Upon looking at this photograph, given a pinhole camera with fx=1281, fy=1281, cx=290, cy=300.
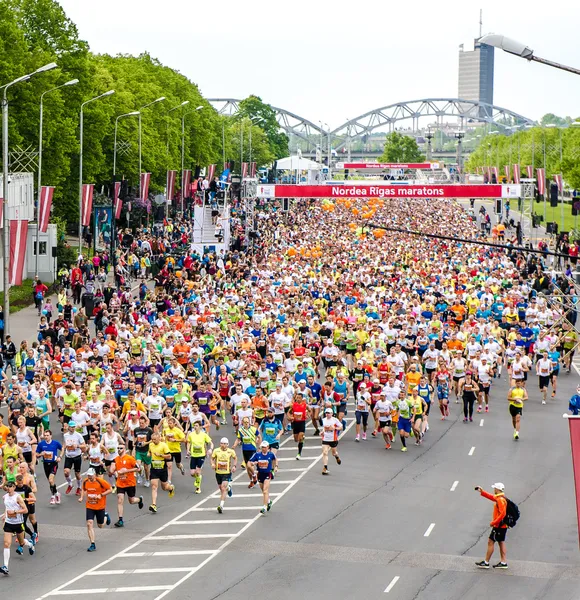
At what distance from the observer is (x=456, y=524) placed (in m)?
19.9

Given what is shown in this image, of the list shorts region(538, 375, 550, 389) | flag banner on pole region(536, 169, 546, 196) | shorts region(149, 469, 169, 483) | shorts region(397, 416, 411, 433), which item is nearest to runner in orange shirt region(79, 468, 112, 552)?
shorts region(149, 469, 169, 483)

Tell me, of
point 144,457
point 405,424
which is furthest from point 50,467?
point 405,424

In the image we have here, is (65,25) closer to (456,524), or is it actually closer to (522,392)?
(522,392)

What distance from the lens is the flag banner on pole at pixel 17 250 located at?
34500 millimetres

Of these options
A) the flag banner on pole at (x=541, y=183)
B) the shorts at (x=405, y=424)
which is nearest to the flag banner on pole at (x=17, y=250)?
the shorts at (x=405, y=424)

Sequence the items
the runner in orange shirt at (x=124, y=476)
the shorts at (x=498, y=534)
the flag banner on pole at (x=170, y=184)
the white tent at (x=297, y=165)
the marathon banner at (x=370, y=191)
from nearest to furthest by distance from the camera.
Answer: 1. the shorts at (x=498, y=534)
2. the runner in orange shirt at (x=124, y=476)
3. the flag banner on pole at (x=170, y=184)
4. the marathon banner at (x=370, y=191)
5. the white tent at (x=297, y=165)

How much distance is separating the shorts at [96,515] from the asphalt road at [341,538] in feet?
1.05

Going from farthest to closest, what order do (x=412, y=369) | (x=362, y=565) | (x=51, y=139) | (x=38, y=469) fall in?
(x=51, y=139), (x=412, y=369), (x=38, y=469), (x=362, y=565)

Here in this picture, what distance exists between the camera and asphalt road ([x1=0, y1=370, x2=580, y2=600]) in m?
16.7

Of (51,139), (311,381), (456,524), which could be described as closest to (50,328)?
(311,381)

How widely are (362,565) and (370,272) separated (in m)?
31.8

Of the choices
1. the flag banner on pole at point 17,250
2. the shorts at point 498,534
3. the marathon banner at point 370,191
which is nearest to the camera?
the shorts at point 498,534

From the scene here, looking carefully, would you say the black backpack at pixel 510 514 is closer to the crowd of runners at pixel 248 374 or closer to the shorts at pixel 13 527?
the crowd of runners at pixel 248 374

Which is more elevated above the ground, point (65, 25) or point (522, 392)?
point (65, 25)
